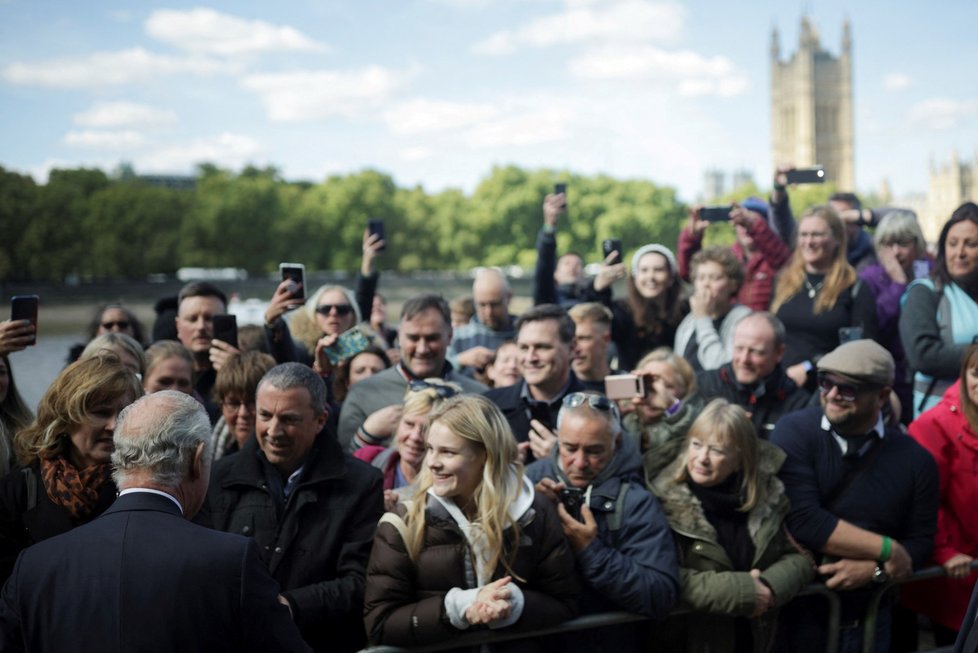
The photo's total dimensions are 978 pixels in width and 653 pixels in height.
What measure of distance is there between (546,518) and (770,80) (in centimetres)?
14901

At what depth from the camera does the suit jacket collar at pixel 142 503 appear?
8.88 feet

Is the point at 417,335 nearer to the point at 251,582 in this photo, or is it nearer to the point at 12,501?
the point at 12,501

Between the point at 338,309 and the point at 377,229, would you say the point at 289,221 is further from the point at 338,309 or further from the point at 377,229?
the point at 338,309

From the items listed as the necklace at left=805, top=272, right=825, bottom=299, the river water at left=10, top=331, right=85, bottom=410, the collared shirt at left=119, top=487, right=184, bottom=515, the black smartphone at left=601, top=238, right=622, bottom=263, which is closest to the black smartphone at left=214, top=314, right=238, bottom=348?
the collared shirt at left=119, top=487, right=184, bottom=515

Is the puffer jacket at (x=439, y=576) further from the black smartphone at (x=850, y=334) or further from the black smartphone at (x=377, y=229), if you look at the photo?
the black smartphone at (x=377, y=229)

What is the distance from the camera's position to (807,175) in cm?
716

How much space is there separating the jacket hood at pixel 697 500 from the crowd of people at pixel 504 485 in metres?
0.01

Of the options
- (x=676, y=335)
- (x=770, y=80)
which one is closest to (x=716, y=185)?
(x=770, y=80)

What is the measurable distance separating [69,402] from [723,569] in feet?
9.27

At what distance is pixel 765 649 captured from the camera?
14.7 ft

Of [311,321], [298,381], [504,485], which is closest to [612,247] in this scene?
[311,321]

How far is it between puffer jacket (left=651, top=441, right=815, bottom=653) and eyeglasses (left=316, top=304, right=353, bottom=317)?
267 cm

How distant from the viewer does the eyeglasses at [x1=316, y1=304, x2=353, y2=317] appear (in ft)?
21.1

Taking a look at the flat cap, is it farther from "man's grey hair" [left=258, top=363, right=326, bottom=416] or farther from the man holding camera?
the man holding camera
